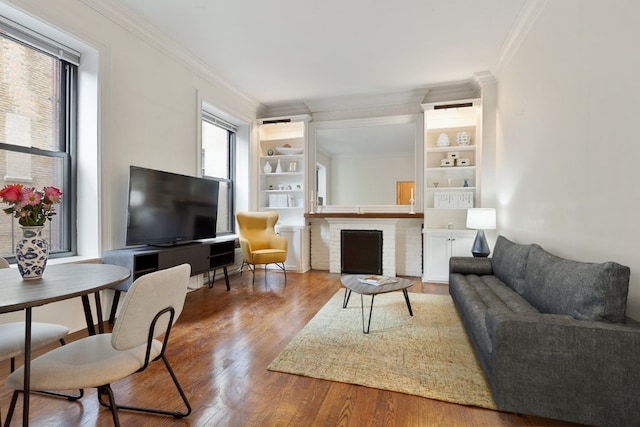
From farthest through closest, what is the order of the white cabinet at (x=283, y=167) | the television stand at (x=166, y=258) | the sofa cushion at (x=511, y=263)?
1. the white cabinet at (x=283, y=167)
2. the television stand at (x=166, y=258)
3. the sofa cushion at (x=511, y=263)

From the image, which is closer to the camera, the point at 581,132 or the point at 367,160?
the point at 581,132

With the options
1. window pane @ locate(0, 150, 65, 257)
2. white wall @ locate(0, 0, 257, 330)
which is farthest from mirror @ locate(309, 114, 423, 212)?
window pane @ locate(0, 150, 65, 257)

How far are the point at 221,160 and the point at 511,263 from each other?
14.0 feet

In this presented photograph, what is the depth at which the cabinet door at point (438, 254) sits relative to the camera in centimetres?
462

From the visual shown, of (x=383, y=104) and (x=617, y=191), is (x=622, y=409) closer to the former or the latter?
(x=617, y=191)

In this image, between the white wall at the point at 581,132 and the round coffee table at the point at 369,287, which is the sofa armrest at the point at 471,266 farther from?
the round coffee table at the point at 369,287

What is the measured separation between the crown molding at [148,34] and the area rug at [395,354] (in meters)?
3.34

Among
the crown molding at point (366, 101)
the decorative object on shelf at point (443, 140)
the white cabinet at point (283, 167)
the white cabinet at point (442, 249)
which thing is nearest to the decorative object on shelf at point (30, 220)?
the white cabinet at point (283, 167)

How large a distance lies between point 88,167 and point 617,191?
394 cm

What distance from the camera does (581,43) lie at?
217 cm

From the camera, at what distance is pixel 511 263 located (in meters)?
2.82

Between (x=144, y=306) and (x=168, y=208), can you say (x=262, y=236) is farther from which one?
(x=144, y=306)

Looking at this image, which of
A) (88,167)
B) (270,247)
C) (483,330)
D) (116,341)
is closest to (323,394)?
(483,330)

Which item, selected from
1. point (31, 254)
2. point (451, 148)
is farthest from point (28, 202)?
point (451, 148)
